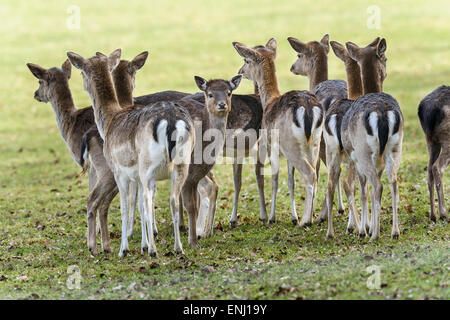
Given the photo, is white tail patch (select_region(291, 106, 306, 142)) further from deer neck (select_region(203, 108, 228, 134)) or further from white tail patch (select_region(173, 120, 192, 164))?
white tail patch (select_region(173, 120, 192, 164))

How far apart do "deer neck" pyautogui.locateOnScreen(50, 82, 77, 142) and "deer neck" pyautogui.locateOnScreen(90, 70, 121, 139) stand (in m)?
1.30

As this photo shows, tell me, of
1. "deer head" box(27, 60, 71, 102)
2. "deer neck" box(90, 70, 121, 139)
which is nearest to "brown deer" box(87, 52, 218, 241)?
"deer neck" box(90, 70, 121, 139)

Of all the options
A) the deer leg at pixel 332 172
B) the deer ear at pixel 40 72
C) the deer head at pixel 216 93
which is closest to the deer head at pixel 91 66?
the deer head at pixel 216 93

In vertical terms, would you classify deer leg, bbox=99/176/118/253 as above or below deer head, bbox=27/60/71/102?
below

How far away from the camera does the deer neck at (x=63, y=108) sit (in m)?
11.4

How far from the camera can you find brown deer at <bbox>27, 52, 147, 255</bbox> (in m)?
10.1

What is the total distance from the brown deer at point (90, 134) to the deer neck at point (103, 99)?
1.20ft

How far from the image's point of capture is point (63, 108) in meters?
11.5

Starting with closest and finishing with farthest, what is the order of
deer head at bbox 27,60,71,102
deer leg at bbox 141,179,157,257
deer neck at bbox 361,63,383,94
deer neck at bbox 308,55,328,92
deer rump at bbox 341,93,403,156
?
deer leg at bbox 141,179,157,257 → deer rump at bbox 341,93,403,156 → deer neck at bbox 361,63,383,94 → deer head at bbox 27,60,71,102 → deer neck at bbox 308,55,328,92

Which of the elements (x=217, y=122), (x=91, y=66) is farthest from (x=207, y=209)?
(x=91, y=66)

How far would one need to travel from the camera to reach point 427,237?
9.48 metres

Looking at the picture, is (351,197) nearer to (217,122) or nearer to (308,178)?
(308,178)
